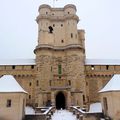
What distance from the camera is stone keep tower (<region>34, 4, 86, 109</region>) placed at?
40406mm

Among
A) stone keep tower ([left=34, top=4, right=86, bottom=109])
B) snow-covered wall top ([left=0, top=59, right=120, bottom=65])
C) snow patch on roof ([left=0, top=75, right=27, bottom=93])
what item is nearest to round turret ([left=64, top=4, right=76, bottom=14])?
stone keep tower ([left=34, top=4, right=86, bottom=109])

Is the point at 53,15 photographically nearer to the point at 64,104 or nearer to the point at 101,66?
the point at 101,66

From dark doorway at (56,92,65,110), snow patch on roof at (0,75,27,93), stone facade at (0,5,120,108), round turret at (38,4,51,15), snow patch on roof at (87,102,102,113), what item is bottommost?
snow patch on roof at (87,102,102,113)

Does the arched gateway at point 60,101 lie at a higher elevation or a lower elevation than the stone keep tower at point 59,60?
Result: lower

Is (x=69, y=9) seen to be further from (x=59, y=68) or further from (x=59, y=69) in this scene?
(x=59, y=69)

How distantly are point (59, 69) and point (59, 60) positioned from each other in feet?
6.47

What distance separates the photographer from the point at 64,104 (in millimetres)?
42406

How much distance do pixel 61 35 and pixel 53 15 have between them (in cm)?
531

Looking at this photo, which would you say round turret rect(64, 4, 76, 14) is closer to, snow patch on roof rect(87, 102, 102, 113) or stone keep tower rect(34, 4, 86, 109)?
stone keep tower rect(34, 4, 86, 109)

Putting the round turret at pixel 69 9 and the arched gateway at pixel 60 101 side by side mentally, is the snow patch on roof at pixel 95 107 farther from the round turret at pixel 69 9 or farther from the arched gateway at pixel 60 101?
the round turret at pixel 69 9

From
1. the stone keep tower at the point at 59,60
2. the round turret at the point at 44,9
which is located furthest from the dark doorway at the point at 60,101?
the round turret at the point at 44,9

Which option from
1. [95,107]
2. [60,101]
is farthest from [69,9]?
[95,107]

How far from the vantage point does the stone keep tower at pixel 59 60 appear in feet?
133

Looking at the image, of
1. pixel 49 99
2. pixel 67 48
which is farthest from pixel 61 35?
pixel 49 99
